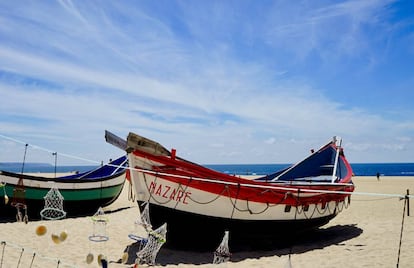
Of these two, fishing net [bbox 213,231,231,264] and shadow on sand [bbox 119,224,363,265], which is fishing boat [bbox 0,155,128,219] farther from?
fishing net [bbox 213,231,231,264]

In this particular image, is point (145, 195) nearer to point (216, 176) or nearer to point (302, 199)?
point (216, 176)

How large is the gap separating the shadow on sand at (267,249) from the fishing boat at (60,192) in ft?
10.5

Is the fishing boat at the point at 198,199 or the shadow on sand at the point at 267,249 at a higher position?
the fishing boat at the point at 198,199

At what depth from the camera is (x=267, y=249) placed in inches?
302

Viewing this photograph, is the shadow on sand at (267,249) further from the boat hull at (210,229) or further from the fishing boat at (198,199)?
the fishing boat at (198,199)

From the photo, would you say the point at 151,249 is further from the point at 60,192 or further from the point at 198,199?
the point at 60,192

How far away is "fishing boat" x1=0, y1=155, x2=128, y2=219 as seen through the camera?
9.99m

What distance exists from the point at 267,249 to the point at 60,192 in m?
7.03

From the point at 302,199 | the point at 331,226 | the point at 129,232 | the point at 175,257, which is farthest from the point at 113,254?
the point at 331,226

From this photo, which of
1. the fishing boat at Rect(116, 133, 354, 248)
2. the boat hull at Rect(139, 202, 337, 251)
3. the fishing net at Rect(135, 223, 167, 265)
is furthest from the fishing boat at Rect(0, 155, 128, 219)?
the fishing net at Rect(135, 223, 167, 265)

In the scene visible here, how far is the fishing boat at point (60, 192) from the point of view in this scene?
9989mm

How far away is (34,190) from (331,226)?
9.50 meters

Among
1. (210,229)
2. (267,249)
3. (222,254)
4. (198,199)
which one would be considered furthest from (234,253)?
(198,199)

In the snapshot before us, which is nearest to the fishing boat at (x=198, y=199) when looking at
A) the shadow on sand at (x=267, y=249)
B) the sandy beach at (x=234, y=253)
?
the shadow on sand at (x=267, y=249)
